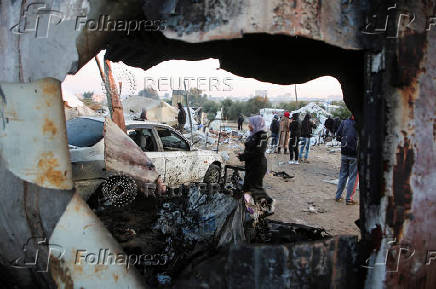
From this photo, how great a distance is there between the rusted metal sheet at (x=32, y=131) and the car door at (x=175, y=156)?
435cm

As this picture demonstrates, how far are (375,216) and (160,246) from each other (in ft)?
9.73

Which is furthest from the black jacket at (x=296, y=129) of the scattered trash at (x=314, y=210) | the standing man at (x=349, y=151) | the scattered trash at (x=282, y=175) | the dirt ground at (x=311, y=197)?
the scattered trash at (x=314, y=210)

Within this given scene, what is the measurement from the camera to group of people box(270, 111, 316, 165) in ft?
35.7

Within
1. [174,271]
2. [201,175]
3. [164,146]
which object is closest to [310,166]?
[201,175]

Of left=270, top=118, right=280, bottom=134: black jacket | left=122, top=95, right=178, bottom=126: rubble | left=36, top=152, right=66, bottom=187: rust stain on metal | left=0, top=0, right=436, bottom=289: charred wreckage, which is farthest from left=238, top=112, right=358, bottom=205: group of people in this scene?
left=122, top=95, right=178, bottom=126: rubble

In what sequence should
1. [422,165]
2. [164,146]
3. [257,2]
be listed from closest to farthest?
1. [257,2]
2. [422,165]
3. [164,146]

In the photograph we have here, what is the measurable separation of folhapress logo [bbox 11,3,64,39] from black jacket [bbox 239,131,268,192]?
4.24m

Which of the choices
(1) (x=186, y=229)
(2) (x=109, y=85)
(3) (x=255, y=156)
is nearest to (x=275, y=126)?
(2) (x=109, y=85)

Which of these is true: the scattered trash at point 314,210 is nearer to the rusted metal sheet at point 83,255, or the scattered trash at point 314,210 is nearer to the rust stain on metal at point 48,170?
the rusted metal sheet at point 83,255

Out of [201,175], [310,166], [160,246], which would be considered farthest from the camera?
[310,166]

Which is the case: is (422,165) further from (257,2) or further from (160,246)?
(160,246)

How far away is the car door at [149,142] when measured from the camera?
584cm

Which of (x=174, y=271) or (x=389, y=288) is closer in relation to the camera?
(x=389, y=288)

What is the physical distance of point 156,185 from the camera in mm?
5051
